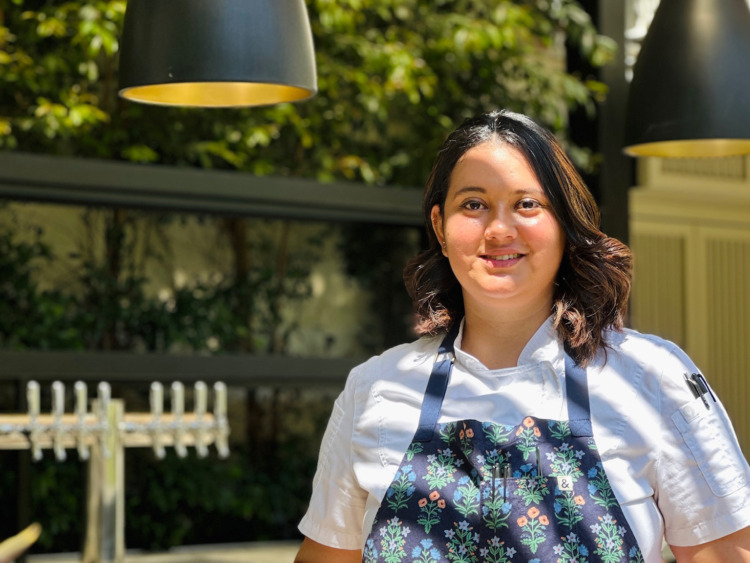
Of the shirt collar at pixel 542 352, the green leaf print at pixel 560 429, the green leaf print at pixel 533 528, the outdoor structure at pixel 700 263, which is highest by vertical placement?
the shirt collar at pixel 542 352

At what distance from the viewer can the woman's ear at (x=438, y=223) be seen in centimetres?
153

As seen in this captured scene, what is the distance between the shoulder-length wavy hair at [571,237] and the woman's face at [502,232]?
0.06ft

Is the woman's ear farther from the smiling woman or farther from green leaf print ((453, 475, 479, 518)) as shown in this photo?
green leaf print ((453, 475, 479, 518))

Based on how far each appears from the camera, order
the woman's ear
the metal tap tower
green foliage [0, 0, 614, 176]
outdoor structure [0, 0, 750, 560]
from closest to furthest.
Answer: the woman's ear
the metal tap tower
outdoor structure [0, 0, 750, 560]
green foliage [0, 0, 614, 176]

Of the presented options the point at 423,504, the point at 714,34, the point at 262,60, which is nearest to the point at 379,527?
the point at 423,504

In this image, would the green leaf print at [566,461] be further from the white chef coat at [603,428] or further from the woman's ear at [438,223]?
the woman's ear at [438,223]

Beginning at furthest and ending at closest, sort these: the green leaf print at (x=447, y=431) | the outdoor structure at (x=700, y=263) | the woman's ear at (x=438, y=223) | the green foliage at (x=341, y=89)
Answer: the outdoor structure at (x=700, y=263) → the green foliage at (x=341, y=89) → the woman's ear at (x=438, y=223) → the green leaf print at (x=447, y=431)

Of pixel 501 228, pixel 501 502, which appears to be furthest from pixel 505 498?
pixel 501 228

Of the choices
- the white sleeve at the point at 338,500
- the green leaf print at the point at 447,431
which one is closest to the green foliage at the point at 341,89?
the white sleeve at the point at 338,500

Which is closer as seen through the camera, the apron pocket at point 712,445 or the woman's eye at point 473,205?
the apron pocket at point 712,445

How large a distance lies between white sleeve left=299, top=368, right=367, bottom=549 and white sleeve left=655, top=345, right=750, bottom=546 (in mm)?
388

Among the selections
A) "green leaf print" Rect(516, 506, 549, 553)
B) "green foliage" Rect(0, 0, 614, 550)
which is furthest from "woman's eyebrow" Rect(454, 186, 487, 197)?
"green foliage" Rect(0, 0, 614, 550)

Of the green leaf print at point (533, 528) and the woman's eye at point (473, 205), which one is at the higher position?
the woman's eye at point (473, 205)

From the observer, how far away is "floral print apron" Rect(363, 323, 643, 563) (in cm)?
130
